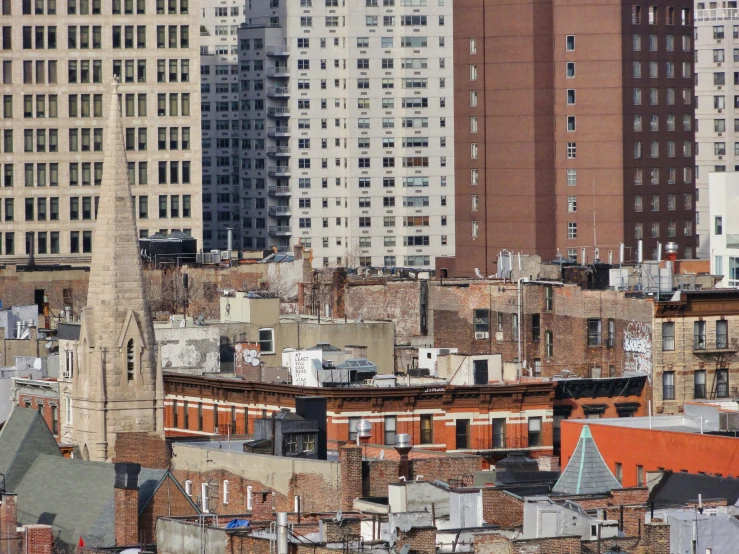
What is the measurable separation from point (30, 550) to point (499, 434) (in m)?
42.5

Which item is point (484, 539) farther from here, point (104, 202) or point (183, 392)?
point (183, 392)

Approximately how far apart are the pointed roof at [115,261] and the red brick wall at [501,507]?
2654 centimetres

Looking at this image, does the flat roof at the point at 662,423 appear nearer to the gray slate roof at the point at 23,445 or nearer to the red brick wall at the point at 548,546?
the gray slate roof at the point at 23,445

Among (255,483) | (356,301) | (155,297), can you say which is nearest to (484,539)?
(255,483)

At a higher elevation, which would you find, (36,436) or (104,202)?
(104,202)

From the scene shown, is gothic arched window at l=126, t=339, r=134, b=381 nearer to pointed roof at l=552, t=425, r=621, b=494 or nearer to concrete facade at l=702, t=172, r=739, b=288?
pointed roof at l=552, t=425, r=621, b=494

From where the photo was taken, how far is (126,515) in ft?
253

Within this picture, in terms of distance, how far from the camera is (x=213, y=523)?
2729 inches

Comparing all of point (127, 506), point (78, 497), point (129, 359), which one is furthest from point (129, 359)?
point (127, 506)

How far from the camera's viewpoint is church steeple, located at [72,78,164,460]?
91500 millimetres

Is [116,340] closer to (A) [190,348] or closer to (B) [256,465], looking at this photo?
(B) [256,465]

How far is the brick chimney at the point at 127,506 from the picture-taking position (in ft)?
250

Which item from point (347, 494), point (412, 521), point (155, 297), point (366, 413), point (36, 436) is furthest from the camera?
point (155, 297)

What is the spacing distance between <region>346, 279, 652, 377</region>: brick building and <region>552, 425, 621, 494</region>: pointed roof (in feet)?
140
